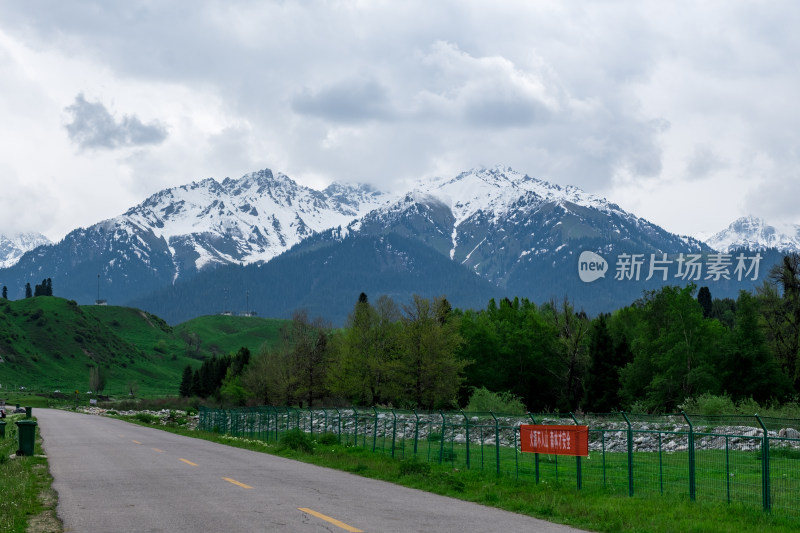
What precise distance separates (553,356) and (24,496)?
295 feet

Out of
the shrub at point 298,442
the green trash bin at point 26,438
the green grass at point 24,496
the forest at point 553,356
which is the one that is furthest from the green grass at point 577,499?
the forest at point 553,356

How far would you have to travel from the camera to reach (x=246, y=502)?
1808 centimetres

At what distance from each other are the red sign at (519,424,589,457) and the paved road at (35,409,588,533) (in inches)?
133

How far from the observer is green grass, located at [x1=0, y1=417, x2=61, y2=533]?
50.6ft

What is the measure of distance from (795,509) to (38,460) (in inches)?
1015

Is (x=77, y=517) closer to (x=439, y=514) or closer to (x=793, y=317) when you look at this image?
(x=439, y=514)

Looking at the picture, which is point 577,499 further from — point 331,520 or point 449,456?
point 449,456

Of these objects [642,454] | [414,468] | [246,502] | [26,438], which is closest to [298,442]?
[26,438]

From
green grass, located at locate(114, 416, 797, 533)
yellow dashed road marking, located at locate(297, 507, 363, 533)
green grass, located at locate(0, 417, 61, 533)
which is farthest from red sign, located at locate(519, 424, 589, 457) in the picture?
green grass, located at locate(0, 417, 61, 533)

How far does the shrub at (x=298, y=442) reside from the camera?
1421 inches

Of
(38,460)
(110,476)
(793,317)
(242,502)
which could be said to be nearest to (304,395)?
(793,317)

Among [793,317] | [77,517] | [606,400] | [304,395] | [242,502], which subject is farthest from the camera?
[304,395]

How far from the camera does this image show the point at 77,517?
53.2ft

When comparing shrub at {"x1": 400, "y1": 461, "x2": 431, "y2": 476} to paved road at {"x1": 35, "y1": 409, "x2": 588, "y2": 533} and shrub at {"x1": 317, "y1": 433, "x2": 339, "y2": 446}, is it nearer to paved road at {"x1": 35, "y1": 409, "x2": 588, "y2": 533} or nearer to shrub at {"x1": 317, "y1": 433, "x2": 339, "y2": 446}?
paved road at {"x1": 35, "y1": 409, "x2": 588, "y2": 533}
